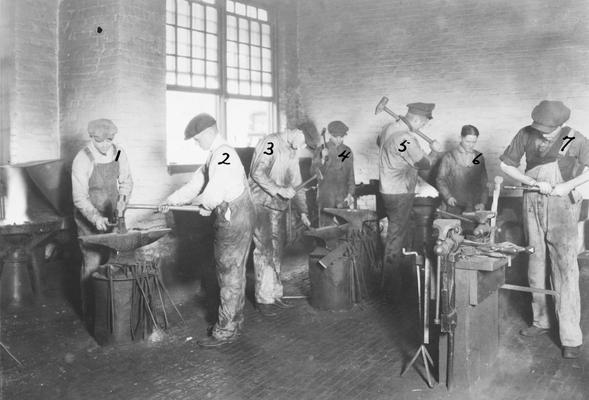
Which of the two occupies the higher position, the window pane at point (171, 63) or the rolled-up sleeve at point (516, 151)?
the window pane at point (171, 63)

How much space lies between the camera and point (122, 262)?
201 inches

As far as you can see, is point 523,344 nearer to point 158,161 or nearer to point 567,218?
point 567,218

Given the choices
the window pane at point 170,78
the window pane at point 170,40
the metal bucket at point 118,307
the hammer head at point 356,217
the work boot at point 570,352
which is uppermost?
the window pane at point 170,40

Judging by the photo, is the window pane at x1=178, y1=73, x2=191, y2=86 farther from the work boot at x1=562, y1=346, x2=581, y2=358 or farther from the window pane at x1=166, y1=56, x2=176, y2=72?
the work boot at x1=562, y1=346, x2=581, y2=358

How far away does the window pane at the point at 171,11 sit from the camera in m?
7.80

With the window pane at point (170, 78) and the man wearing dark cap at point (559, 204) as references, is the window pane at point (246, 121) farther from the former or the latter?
the man wearing dark cap at point (559, 204)

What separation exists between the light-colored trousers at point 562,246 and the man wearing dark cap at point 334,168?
3.29 m

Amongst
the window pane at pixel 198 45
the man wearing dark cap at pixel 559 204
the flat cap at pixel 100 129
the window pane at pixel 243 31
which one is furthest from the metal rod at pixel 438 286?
the window pane at pixel 243 31

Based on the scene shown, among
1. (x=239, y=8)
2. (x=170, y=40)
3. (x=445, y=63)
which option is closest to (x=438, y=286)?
(x=170, y=40)

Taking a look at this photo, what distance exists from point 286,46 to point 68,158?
4.50 m

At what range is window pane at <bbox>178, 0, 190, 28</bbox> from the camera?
26.1 ft

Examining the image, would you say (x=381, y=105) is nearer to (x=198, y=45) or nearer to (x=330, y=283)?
(x=330, y=283)

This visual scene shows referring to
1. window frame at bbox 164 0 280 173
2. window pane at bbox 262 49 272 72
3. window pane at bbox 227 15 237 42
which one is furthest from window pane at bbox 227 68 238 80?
window pane at bbox 262 49 272 72

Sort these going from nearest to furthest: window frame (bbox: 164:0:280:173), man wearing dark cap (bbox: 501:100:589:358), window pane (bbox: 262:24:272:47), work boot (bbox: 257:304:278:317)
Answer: man wearing dark cap (bbox: 501:100:589:358) → work boot (bbox: 257:304:278:317) → window frame (bbox: 164:0:280:173) → window pane (bbox: 262:24:272:47)
